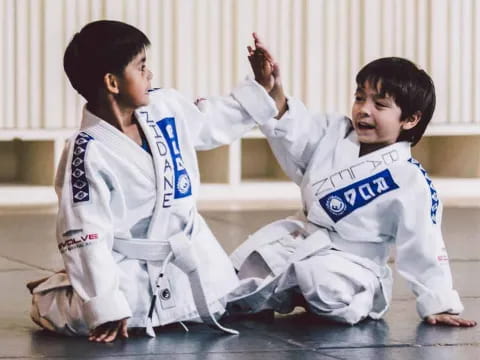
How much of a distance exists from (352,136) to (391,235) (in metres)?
0.26

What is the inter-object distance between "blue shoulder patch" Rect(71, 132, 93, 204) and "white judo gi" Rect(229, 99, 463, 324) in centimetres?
53

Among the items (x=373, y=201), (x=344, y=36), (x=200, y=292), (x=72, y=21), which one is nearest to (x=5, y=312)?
(x=200, y=292)

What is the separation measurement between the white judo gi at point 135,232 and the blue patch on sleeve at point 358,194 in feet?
0.94

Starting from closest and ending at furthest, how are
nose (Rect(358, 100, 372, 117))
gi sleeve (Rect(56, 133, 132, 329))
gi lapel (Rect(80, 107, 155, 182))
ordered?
1. gi sleeve (Rect(56, 133, 132, 329))
2. gi lapel (Rect(80, 107, 155, 182))
3. nose (Rect(358, 100, 372, 117))

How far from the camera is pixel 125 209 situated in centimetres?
295

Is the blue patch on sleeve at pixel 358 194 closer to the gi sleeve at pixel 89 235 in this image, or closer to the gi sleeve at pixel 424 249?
the gi sleeve at pixel 424 249

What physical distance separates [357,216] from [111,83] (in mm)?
661

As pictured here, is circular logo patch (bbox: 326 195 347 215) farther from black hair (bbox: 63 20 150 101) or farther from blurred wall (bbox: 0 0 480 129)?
blurred wall (bbox: 0 0 480 129)

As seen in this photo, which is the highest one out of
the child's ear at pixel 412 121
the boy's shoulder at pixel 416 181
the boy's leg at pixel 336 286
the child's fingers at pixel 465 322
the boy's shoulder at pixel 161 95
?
the boy's shoulder at pixel 161 95

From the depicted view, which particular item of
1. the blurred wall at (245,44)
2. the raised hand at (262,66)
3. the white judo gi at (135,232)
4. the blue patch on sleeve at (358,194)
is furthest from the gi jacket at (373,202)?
the blurred wall at (245,44)

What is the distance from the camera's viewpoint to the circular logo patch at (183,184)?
3014mm

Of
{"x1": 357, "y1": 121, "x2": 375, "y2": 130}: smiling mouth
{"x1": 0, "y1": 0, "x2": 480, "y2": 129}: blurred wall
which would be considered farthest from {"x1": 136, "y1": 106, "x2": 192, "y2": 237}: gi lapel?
{"x1": 0, "y1": 0, "x2": 480, "y2": 129}: blurred wall

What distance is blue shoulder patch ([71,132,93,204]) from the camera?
2875 mm

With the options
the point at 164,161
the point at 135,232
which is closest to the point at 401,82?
the point at 164,161
